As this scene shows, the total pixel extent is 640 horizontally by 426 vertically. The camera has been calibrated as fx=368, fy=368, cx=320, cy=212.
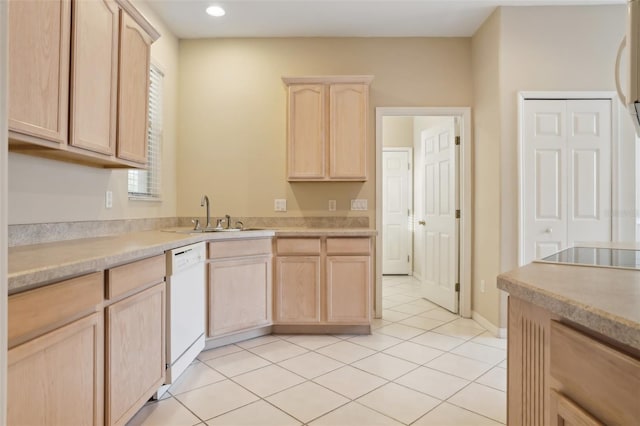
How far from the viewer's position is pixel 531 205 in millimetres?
3166

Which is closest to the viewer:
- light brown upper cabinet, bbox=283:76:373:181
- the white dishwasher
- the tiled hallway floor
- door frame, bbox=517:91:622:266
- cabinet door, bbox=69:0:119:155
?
cabinet door, bbox=69:0:119:155

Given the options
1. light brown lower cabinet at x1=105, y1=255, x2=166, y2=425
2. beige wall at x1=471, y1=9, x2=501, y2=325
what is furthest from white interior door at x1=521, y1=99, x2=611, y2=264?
light brown lower cabinet at x1=105, y1=255, x2=166, y2=425

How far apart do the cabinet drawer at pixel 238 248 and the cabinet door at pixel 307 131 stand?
0.76 meters

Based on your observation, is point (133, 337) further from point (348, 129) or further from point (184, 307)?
point (348, 129)

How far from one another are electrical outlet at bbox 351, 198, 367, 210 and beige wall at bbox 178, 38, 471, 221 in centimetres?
6

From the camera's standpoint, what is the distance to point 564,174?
3.13 m

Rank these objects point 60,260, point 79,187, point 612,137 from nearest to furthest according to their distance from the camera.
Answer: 1. point 60,260
2. point 79,187
3. point 612,137

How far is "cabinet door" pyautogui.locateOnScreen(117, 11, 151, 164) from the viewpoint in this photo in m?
2.16

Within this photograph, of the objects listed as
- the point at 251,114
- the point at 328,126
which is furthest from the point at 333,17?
the point at 251,114

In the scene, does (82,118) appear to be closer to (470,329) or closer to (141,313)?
(141,313)

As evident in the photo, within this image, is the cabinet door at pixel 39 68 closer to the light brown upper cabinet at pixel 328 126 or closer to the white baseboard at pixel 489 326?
the light brown upper cabinet at pixel 328 126

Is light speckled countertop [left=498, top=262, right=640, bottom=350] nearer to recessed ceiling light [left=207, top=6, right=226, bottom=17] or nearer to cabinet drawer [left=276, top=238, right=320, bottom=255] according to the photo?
cabinet drawer [left=276, top=238, right=320, bottom=255]

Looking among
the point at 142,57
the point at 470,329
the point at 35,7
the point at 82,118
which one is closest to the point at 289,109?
the point at 142,57

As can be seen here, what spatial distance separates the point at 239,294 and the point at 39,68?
77.8 inches
